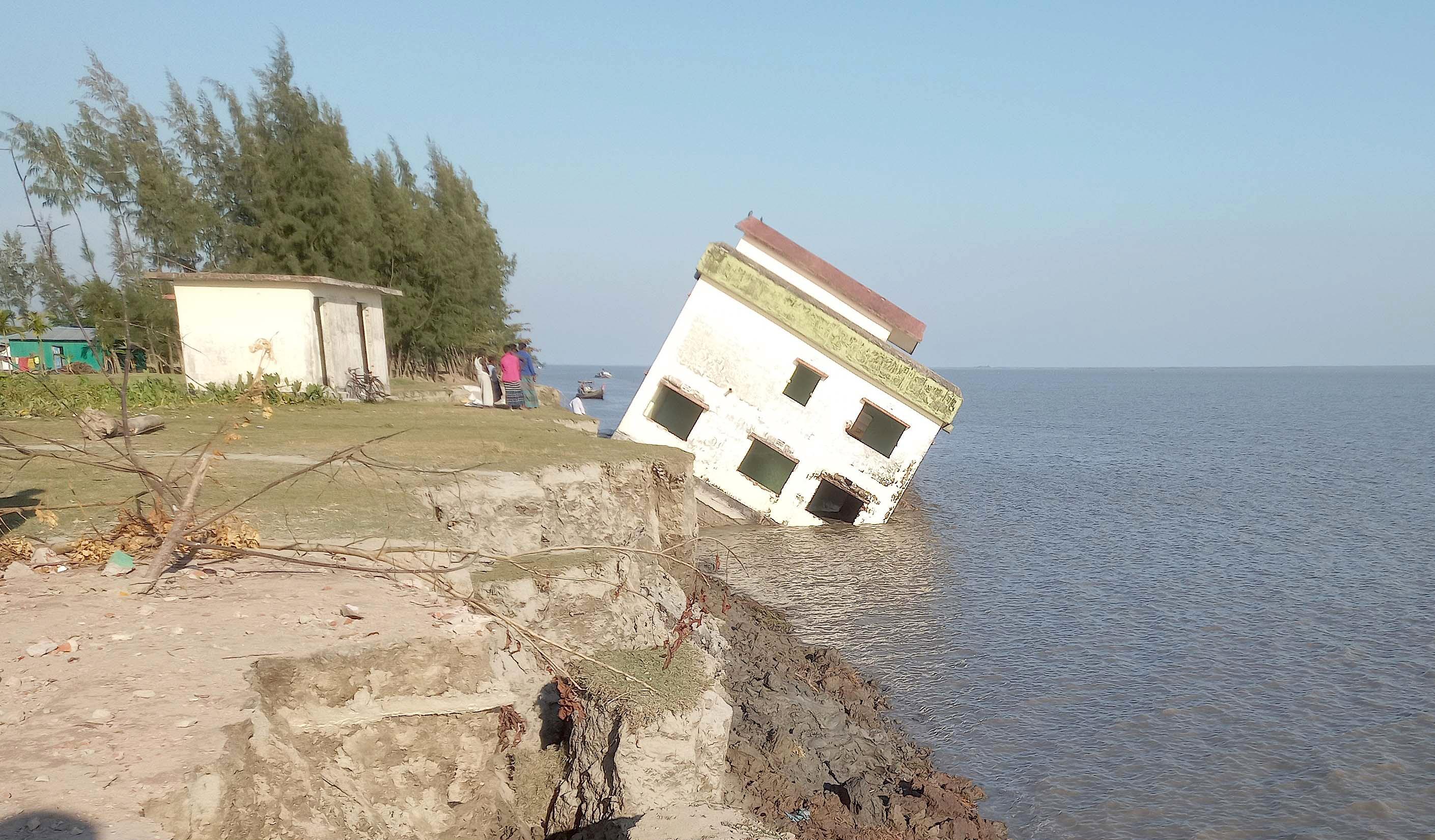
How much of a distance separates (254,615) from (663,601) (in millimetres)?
4164

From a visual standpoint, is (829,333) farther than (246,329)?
Yes

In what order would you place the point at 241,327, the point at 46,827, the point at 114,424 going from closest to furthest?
the point at 46,827 → the point at 114,424 → the point at 241,327

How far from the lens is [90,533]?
22.8ft

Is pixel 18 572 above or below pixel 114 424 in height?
below

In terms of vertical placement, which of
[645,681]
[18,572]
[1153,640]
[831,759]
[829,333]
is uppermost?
[829,333]

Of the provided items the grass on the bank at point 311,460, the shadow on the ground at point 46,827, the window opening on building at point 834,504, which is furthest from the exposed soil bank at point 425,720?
the window opening on building at point 834,504

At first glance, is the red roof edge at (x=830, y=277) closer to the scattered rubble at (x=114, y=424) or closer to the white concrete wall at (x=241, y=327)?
the white concrete wall at (x=241, y=327)

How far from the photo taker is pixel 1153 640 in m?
14.2

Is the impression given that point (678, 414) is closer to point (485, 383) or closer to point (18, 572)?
point (485, 383)

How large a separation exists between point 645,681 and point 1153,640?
35.6 ft

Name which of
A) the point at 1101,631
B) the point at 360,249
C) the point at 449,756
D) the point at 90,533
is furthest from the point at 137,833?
the point at 360,249

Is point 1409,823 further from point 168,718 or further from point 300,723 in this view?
point 168,718

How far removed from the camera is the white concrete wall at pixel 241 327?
55.8ft

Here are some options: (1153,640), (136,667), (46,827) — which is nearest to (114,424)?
(136,667)
